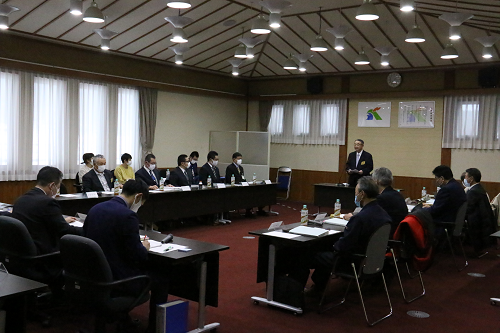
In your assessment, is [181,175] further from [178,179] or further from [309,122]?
[309,122]

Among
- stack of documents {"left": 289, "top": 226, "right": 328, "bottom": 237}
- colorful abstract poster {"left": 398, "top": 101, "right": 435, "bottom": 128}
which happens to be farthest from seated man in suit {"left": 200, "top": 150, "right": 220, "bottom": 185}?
stack of documents {"left": 289, "top": 226, "right": 328, "bottom": 237}

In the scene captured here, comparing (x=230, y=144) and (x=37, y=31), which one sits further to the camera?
(x=230, y=144)

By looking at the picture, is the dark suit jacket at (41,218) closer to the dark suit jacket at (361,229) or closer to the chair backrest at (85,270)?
the chair backrest at (85,270)

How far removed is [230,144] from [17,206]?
29.3ft

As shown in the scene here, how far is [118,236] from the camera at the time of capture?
3279 millimetres

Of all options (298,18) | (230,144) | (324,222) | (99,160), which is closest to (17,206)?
(324,222)

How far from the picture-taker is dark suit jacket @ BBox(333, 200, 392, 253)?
4090 mm

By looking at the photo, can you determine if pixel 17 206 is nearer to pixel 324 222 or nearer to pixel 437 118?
pixel 324 222

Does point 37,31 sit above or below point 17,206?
above

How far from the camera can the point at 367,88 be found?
12.0 m

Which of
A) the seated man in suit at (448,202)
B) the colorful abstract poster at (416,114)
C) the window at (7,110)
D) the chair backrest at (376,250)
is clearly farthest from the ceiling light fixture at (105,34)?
the colorful abstract poster at (416,114)

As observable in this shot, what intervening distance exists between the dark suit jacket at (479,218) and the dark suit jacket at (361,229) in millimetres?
3211

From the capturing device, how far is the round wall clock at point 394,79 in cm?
1150

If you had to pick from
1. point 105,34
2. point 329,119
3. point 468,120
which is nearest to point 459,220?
point 468,120
